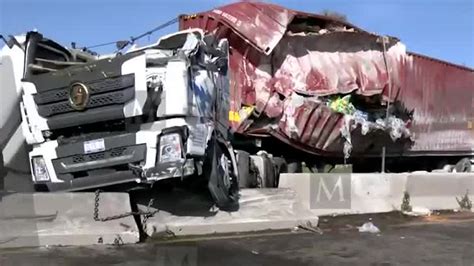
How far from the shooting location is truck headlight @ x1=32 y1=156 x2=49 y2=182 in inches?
317

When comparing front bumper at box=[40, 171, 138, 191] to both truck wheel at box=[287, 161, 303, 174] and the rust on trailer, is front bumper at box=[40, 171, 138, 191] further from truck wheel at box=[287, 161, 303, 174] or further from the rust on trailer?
truck wheel at box=[287, 161, 303, 174]

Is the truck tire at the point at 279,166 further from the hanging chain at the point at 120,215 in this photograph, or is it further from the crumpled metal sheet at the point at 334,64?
the hanging chain at the point at 120,215

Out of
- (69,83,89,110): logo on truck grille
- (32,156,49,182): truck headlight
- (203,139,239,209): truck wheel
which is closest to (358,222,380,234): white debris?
(203,139,239,209): truck wheel

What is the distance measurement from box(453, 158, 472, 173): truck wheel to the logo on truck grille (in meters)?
12.3

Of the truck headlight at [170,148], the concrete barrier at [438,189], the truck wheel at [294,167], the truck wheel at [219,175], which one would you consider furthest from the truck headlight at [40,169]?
the concrete barrier at [438,189]

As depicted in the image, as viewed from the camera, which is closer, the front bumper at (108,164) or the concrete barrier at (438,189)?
the front bumper at (108,164)

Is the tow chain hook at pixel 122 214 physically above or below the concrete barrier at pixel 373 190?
above

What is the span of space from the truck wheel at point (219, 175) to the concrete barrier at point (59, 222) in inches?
47.6

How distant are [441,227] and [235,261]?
475 centimetres

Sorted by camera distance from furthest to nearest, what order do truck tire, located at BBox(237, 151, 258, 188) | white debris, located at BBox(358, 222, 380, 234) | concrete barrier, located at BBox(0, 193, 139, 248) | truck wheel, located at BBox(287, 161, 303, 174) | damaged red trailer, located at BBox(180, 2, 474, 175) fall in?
truck wheel, located at BBox(287, 161, 303, 174) → damaged red trailer, located at BBox(180, 2, 474, 175) → truck tire, located at BBox(237, 151, 258, 188) → white debris, located at BBox(358, 222, 380, 234) → concrete barrier, located at BBox(0, 193, 139, 248)

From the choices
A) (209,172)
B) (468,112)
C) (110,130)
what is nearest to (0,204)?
(110,130)

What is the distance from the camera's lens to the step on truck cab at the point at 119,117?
25.1 ft

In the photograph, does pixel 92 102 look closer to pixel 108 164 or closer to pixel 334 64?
pixel 108 164

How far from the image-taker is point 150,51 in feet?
26.9
